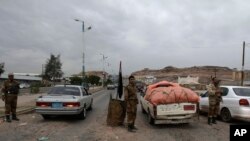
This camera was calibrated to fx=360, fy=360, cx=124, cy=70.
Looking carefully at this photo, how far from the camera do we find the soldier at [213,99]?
13.2 m

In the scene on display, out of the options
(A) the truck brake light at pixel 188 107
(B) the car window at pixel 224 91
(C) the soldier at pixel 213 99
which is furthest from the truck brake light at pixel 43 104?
(B) the car window at pixel 224 91

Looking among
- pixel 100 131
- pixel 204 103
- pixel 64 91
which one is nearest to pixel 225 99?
pixel 204 103

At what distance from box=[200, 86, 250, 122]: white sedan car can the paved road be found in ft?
1.66

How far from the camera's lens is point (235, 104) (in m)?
13.2

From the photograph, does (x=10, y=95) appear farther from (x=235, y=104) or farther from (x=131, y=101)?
(x=235, y=104)

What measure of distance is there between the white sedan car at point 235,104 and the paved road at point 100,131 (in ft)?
1.66

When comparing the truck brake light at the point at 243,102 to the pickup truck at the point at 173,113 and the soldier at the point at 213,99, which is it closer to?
the soldier at the point at 213,99

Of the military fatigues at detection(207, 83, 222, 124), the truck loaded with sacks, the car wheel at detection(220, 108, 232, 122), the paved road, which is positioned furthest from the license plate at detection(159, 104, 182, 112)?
the car wheel at detection(220, 108, 232, 122)

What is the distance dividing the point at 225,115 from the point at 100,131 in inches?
203

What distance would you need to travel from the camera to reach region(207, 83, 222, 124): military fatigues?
13.2m

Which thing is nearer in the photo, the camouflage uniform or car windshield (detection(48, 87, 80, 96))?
the camouflage uniform

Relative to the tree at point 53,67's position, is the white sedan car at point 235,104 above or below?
below

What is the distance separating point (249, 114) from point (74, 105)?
6428 mm

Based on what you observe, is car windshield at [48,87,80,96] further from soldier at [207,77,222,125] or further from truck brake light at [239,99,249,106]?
truck brake light at [239,99,249,106]
